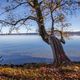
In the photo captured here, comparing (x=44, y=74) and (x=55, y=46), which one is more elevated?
(x=55, y=46)

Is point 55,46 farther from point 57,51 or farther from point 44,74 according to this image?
point 44,74

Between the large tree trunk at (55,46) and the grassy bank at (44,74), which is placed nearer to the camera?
the grassy bank at (44,74)

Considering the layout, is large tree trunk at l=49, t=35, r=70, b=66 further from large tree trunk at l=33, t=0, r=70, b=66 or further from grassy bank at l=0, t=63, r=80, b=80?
grassy bank at l=0, t=63, r=80, b=80

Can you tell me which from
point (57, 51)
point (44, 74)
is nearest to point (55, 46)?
point (57, 51)

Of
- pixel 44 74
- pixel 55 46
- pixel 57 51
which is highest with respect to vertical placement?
pixel 55 46

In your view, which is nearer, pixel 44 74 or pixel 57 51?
pixel 44 74

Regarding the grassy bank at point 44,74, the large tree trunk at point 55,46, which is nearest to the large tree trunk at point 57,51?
the large tree trunk at point 55,46

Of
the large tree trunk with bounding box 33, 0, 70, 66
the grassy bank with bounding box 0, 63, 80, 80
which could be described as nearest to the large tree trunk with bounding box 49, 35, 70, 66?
the large tree trunk with bounding box 33, 0, 70, 66

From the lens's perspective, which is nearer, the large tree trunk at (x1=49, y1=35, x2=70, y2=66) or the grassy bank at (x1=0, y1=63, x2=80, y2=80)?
the grassy bank at (x1=0, y1=63, x2=80, y2=80)

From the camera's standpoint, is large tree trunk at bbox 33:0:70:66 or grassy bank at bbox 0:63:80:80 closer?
grassy bank at bbox 0:63:80:80

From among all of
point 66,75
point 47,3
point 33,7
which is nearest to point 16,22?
point 33,7

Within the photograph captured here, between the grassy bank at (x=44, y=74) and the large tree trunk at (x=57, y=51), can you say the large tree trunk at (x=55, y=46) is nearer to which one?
the large tree trunk at (x=57, y=51)

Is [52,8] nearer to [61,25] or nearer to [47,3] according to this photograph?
[47,3]

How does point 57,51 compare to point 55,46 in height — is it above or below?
below
